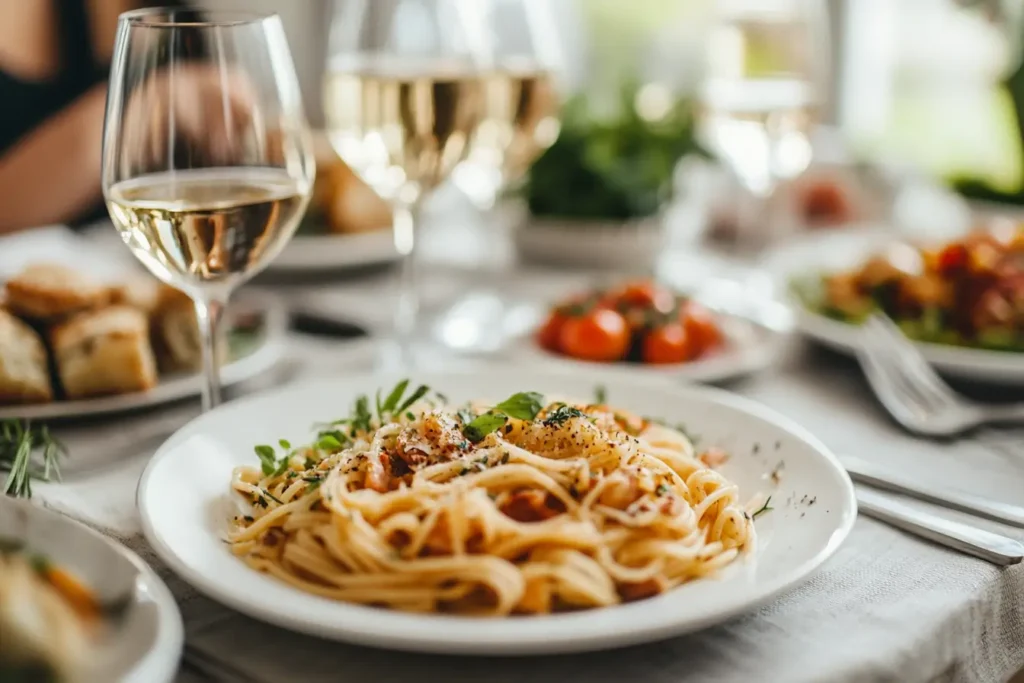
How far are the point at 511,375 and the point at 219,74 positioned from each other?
0.60 metres

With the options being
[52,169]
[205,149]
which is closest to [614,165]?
[205,149]

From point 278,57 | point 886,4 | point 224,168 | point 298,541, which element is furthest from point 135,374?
point 886,4

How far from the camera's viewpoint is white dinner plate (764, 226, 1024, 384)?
1.82 m

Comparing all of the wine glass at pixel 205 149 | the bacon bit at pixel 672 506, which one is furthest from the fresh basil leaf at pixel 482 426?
the wine glass at pixel 205 149

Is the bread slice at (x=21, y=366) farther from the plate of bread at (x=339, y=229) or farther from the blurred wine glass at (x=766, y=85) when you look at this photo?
the blurred wine glass at (x=766, y=85)

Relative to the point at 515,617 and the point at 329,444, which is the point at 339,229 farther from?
the point at 515,617

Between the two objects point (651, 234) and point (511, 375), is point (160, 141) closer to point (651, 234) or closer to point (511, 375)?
point (511, 375)

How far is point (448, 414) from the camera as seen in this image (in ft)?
4.13

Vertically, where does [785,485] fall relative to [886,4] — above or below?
below

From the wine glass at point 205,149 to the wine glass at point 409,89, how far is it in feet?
1.95

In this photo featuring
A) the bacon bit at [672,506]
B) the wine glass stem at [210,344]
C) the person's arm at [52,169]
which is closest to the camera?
the bacon bit at [672,506]

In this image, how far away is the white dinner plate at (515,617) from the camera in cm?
86

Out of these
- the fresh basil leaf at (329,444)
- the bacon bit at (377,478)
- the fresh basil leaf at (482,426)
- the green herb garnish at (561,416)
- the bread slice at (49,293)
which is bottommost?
the fresh basil leaf at (329,444)

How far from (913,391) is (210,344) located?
46.3 inches
